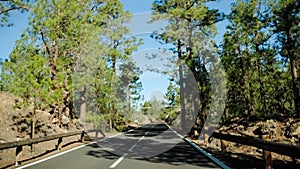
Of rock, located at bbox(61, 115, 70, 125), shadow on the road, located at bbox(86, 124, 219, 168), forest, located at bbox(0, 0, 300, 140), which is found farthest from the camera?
rock, located at bbox(61, 115, 70, 125)

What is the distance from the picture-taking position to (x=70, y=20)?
1742cm

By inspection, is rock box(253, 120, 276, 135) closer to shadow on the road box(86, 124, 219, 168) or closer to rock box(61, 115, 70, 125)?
shadow on the road box(86, 124, 219, 168)

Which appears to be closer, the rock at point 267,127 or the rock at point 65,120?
the rock at point 267,127

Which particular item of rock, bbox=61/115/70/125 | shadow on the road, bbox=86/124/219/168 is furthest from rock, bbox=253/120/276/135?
rock, bbox=61/115/70/125

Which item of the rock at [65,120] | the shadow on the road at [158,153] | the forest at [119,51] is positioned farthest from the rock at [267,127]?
the rock at [65,120]

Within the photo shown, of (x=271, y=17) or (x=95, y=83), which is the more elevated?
(x=271, y=17)

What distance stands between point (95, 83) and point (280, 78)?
19106mm

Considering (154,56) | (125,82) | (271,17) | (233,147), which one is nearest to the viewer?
(233,147)

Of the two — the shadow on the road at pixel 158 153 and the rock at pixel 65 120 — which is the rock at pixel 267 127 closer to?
the shadow on the road at pixel 158 153

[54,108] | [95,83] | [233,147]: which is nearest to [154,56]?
[95,83]

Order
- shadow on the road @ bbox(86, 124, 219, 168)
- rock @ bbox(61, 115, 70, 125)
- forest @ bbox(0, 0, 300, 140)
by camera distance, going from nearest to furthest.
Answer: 1. shadow on the road @ bbox(86, 124, 219, 168)
2. forest @ bbox(0, 0, 300, 140)
3. rock @ bbox(61, 115, 70, 125)

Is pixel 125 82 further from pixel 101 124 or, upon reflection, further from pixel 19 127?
pixel 19 127

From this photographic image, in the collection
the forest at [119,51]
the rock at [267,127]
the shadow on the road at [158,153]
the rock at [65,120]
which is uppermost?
the forest at [119,51]

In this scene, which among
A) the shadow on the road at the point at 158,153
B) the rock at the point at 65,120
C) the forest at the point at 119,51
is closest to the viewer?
the shadow on the road at the point at 158,153
